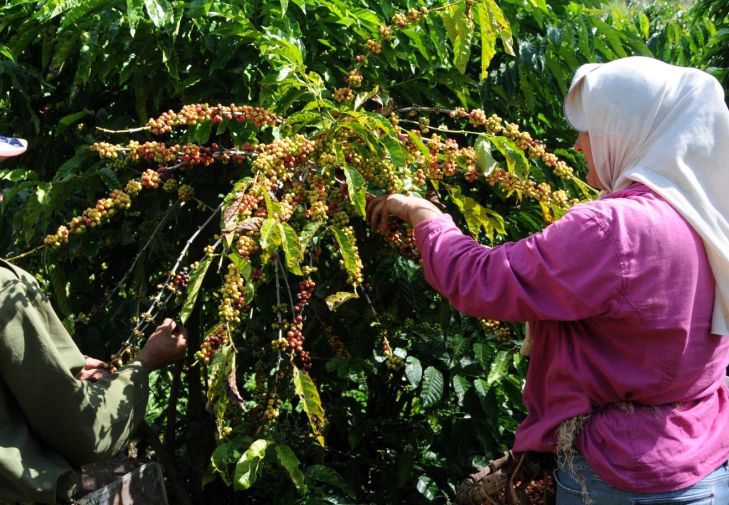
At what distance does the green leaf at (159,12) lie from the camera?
7.77 ft

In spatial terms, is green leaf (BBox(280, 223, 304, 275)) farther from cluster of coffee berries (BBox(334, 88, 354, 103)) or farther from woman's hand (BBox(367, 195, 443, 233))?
cluster of coffee berries (BBox(334, 88, 354, 103))

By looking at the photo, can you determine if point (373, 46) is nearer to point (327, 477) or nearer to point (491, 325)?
point (491, 325)

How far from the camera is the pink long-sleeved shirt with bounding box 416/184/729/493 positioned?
66.6 inches

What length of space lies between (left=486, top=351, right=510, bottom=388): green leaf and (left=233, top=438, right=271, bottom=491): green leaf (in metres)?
0.67

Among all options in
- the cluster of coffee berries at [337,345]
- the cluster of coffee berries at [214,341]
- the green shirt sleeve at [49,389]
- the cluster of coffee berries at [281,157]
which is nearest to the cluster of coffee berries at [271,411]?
the cluster of coffee berries at [214,341]

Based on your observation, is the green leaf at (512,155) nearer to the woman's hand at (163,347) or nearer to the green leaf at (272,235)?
the green leaf at (272,235)

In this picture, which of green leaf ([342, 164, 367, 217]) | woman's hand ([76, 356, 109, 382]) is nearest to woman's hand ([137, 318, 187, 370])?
woman's hand ([76, 356, 109, 382])

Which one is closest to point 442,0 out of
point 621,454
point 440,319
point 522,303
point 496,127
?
point 496,127

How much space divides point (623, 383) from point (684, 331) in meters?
0.16

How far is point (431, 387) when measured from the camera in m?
2.55

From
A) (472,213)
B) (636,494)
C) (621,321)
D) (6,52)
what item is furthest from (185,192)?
(636,494)

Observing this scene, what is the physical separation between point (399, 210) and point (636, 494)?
815mm

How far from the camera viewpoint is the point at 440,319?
2.71m

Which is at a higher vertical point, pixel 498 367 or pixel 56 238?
pixel 56 238
